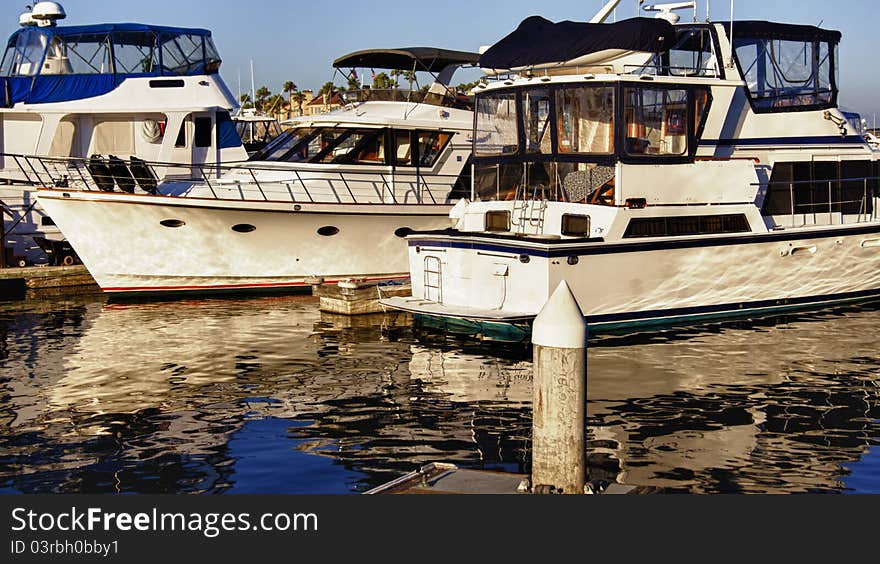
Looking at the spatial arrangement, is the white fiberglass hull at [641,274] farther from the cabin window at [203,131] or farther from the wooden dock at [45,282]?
the cabin window at [203,131]

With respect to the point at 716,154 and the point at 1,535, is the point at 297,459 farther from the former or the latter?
the point at 716,154

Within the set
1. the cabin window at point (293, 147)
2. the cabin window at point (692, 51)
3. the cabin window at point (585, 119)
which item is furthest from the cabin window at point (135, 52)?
the cabin window at point (692, 51)

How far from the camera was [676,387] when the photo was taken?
1316 cm

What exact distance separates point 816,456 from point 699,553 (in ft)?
11.9

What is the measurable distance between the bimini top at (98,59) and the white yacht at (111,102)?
2 cm

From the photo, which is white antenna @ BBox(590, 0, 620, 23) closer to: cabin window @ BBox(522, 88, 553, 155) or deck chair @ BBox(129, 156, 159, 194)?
cabin window @ BBox(522, 88, 553, 155)

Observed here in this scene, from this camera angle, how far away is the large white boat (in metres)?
16.0

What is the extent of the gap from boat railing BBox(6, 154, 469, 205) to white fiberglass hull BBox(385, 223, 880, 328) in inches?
201

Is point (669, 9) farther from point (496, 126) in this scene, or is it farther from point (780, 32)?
point (496, 126)

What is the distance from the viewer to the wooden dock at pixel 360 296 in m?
18.6

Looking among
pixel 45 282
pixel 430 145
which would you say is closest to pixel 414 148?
pixel 430 145

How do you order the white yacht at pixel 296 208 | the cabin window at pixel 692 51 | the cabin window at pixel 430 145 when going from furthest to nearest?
the cabin window at pixel 430 145, the white yacht at pixel 296 208, the cabin window at pixel 692 51

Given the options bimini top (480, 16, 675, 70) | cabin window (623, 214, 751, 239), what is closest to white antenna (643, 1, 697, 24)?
bimini top (480, 16, 675, 70)

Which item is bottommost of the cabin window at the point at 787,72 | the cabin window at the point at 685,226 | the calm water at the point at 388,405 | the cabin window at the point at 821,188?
the calm water at the point at 388,405
